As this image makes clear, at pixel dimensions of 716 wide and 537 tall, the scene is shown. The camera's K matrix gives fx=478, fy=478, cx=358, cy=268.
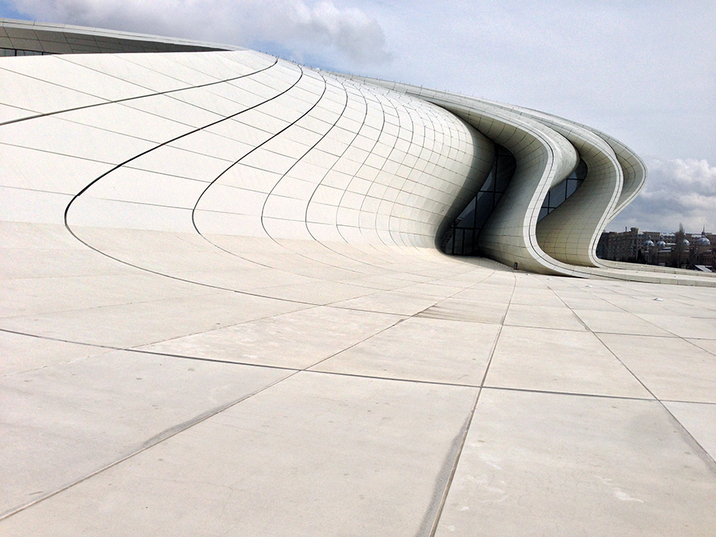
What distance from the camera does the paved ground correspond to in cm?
211

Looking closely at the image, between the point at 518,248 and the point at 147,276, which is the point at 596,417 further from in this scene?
the point at 518,248

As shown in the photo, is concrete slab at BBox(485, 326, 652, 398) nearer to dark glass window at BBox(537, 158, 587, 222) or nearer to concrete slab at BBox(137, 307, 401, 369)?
concrete slab at BBox(137, 307, 401, 369)

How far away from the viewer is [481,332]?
633 centimetres

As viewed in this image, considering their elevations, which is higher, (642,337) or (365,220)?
(365,220)

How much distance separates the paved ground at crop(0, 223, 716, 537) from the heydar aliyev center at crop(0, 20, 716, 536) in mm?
17

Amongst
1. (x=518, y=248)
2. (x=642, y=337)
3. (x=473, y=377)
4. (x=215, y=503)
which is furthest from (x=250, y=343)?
(x=518, y=248)

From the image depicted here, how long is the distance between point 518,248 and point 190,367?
27239mm

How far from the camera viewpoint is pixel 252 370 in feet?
13.2

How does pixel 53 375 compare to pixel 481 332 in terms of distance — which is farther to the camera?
pixel 481 332

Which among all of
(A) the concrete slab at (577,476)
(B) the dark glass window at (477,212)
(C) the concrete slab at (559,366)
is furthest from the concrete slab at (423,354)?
(B) the dark glass window at (477,212)

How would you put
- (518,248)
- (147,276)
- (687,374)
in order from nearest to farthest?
(687,374), (147,276), (518,248)

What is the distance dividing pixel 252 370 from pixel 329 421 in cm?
119

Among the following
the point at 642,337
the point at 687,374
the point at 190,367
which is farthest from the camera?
the point at 642,337

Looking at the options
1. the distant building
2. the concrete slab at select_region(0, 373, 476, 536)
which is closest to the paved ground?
the concrete slab at select_region(0, 373, 476, 536)
